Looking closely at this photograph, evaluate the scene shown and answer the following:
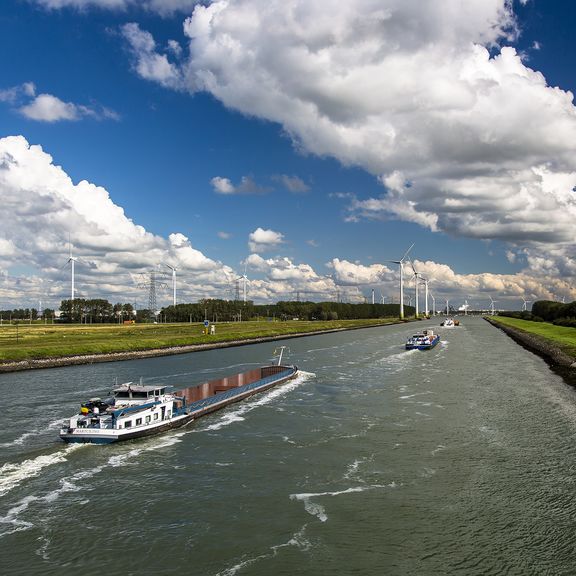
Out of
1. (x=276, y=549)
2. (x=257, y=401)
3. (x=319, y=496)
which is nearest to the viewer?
(x=276, y=549)

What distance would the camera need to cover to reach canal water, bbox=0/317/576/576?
2542 cm

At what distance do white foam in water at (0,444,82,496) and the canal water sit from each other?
0.48 feet

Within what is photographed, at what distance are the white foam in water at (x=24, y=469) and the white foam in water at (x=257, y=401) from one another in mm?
→ 14263

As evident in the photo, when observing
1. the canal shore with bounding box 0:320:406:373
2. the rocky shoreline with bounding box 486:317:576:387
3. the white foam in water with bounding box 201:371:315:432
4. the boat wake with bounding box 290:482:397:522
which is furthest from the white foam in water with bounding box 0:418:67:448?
the rocky shoreline with bounding box 486:317:576:387

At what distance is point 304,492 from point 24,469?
20.5 meters

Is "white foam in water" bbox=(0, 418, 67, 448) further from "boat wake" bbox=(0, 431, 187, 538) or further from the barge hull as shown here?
"boat wake" bbox=(0, 431, 187, 538)

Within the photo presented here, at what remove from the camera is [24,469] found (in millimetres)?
37750

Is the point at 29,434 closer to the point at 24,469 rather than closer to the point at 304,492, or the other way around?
the point at 24,469

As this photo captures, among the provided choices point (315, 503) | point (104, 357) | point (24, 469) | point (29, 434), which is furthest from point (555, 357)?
point (24, 469)

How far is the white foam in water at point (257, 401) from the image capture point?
54247 mm

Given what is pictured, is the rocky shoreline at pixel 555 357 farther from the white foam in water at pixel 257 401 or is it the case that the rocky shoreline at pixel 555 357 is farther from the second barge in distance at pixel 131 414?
the second barge in distance at pixel 131 414

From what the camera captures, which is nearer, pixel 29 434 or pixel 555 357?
pixel 29 434

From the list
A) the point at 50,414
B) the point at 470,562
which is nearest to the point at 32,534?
the point at 470,562

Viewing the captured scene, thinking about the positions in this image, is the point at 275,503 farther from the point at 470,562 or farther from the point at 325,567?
the point at 470,562
